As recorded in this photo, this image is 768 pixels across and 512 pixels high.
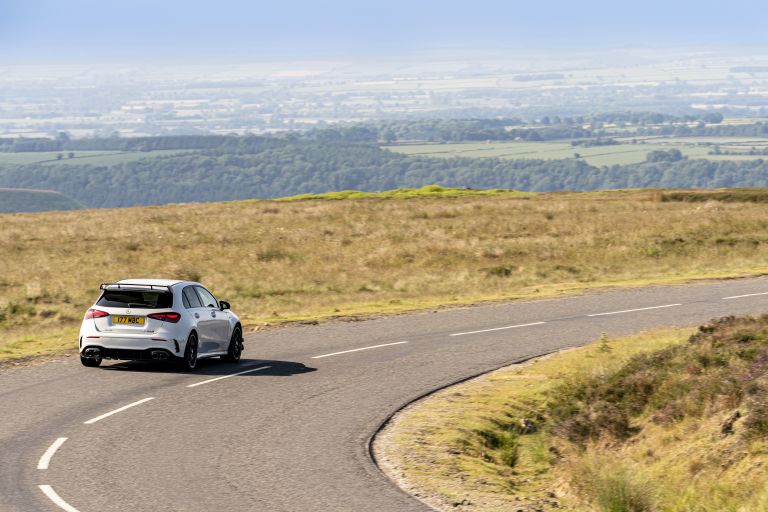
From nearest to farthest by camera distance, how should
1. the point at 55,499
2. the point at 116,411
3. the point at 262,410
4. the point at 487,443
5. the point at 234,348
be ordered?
the point at 55,499 < the point at 487,443 < the point at 116,411 < the point at 262,410 < the point at 234,348

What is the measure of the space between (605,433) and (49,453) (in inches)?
300

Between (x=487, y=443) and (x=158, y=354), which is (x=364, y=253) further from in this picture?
(x=487, y=443)

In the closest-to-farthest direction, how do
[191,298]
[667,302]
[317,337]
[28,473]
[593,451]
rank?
[28,473], [593,451], [191,298], [317,337], [667,302]

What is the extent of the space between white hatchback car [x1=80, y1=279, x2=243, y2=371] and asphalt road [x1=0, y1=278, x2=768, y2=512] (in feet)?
1.13

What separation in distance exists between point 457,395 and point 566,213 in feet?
123

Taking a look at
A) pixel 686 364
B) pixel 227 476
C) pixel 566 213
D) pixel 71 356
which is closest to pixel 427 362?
pixel 686 364

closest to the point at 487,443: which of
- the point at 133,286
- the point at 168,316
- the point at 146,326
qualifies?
the point at 168,316

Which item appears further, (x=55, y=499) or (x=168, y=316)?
(x=168, y=316)

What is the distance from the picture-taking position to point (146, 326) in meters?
19.1

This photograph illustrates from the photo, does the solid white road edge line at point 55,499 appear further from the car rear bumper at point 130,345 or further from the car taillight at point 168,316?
the car taillight at point 168,316

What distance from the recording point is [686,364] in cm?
1797

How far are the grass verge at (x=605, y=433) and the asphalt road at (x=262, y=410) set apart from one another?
2.40ft

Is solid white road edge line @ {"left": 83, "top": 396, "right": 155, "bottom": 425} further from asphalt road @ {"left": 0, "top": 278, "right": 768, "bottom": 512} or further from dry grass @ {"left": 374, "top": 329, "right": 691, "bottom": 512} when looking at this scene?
dry grass @ {"left": 374, "top": 329, "right": 691, "bottom": 512}

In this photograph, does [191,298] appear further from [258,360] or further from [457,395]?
[457,395]
